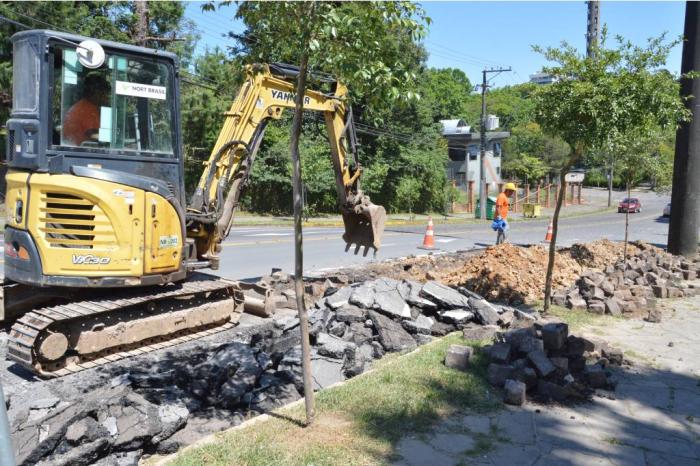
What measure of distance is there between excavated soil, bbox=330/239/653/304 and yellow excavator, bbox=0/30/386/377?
4.95 m

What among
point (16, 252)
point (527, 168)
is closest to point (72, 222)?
point (16, 252)

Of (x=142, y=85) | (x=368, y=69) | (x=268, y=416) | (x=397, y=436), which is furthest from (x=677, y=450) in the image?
(x=142, y=85)

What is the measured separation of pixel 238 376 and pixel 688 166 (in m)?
14.1

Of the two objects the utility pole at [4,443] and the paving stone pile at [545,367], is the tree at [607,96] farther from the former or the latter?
the utility pole at [4,443]

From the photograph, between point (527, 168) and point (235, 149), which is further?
point (527, 168)

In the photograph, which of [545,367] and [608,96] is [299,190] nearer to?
[545,367]

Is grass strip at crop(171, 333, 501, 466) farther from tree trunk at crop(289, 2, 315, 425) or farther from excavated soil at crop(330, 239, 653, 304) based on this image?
excavated soil at crop(330, 239, 653, 304)

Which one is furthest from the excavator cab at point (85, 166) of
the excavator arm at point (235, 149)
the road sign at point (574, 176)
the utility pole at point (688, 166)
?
Result: the utility pole at point (688, 166)

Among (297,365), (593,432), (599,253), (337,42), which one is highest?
(337,42)

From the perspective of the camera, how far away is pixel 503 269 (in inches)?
451

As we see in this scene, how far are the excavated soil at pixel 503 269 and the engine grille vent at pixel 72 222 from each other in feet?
18.9

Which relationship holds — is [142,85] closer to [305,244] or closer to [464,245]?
[305,244]

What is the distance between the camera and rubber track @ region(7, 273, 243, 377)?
6.52 m

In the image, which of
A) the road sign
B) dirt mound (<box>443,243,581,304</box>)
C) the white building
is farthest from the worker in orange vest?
the white building
